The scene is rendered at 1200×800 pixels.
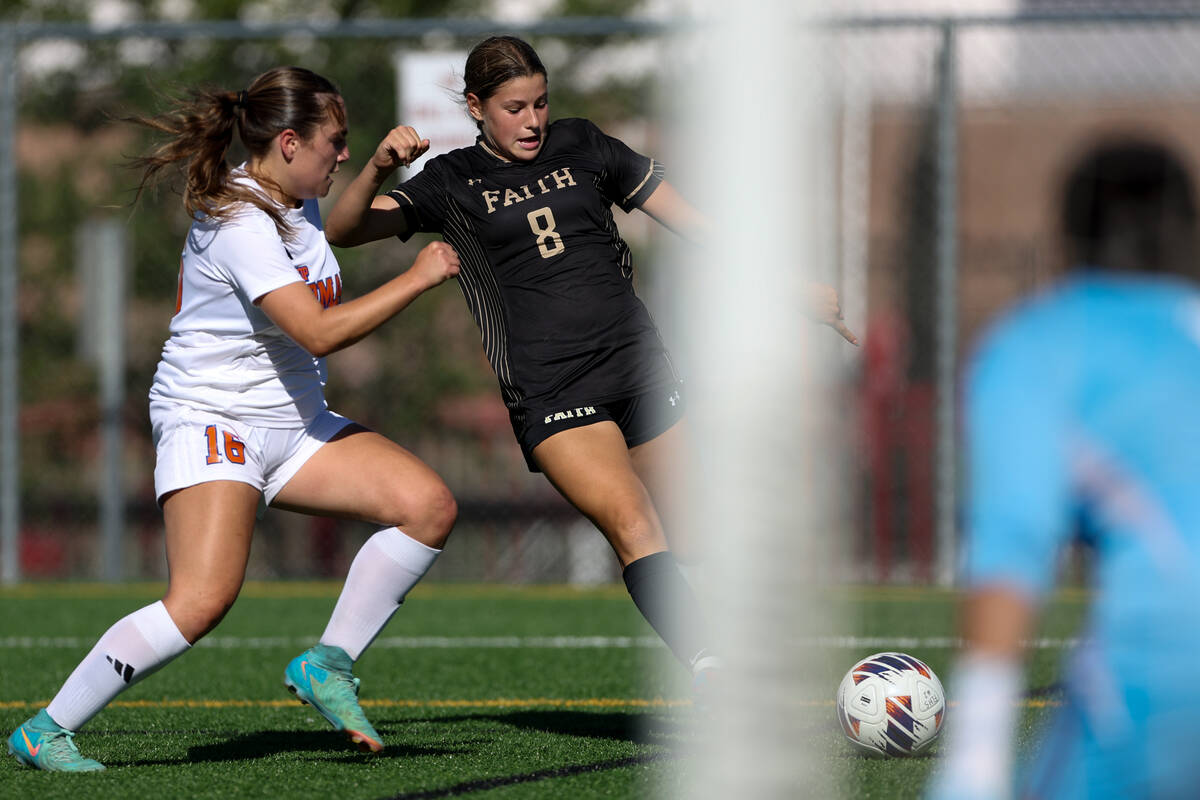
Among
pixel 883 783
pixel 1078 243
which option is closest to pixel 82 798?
pixel 883 783

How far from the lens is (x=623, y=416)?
4.94 meters

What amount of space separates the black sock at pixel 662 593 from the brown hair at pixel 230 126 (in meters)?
1.32

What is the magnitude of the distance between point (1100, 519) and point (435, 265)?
2.22 metres

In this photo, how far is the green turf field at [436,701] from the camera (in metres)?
4.18

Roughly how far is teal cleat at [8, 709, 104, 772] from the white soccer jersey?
89 cm

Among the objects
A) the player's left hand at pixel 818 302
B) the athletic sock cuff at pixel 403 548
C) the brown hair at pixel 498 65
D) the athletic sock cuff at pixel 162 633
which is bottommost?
the athletic sock cuff at pixel 162 633

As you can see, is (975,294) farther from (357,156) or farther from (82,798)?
(82,798)

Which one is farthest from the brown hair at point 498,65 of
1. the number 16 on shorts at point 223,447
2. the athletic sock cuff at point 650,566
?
the athletic sock cuff at point 650,566

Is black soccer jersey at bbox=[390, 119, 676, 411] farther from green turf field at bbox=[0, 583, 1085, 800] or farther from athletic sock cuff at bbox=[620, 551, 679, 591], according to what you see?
green turf field at bbox=[0, 583, 1085, 800]

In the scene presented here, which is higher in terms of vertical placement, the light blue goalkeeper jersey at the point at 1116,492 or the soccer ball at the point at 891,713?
the light blue goalkeeper jersey at the point at 1116,492

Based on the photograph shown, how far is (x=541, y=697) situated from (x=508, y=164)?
74.7 inches

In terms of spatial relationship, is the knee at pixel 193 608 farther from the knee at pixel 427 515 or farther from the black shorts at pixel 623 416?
the black shorts at pixel 623 416

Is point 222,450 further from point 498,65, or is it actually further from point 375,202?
point 498,65

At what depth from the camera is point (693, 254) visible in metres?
2.15
